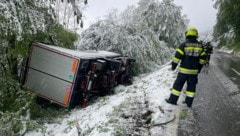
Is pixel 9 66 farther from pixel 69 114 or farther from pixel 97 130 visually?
pixel 97 130

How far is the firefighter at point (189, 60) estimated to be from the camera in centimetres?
685

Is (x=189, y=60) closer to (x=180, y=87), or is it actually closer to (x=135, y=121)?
(x=180, y=87)

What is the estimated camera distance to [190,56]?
6.89 metres

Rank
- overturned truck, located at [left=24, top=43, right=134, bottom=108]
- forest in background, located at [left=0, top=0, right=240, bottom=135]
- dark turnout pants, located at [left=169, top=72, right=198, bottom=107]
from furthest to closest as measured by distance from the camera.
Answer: overturned truck, located at [left=24, top=43, right=134, bottom=108] → forest in background, located at [left=0, top=0, right=240, bottom=135] → dark turnout pants, located at [left=169, top=72, right=198, bottom=107]

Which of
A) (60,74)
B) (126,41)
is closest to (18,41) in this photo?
(60,74)

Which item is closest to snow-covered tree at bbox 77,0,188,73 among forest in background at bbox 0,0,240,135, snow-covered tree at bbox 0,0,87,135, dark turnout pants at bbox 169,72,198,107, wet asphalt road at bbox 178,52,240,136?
forest in background at bbox 0,0,240,135

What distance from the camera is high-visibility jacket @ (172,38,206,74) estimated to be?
6.84m

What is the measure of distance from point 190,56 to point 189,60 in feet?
0.33

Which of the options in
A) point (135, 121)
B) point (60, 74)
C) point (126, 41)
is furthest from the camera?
point (126, 41)

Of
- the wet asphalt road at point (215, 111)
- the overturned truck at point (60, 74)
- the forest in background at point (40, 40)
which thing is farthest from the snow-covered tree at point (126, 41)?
the wet asphalt road at point (215, 111)

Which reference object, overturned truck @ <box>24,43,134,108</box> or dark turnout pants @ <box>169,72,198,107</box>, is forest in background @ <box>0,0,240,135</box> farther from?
dark turnout pants @ <box>169,72,198,107</box>

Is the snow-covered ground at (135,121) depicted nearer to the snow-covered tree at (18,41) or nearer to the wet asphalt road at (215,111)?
the wet asphalt road at (215,111)

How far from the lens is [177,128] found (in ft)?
18.3

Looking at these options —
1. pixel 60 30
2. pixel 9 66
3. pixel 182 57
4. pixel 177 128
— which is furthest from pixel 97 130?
pixel 60 30
